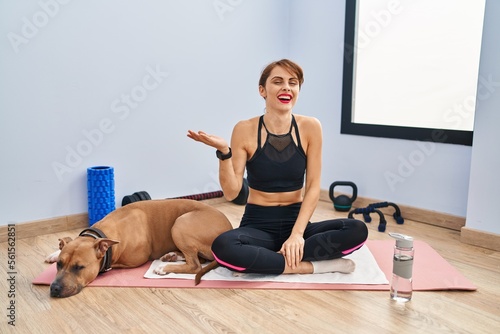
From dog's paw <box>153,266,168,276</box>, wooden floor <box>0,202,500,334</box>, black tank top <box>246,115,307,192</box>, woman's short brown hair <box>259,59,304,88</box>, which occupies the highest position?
woman's short brown hair <box>259,59,304,88</box>

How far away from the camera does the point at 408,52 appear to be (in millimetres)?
2916

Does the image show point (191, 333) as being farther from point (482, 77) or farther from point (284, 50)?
point (284, 50)

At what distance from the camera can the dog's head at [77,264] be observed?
173 cm

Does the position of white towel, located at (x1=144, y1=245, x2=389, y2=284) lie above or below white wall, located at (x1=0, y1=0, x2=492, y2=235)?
below

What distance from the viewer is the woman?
186cm

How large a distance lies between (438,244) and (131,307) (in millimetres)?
1693

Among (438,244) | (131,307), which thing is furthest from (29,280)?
(438,244)

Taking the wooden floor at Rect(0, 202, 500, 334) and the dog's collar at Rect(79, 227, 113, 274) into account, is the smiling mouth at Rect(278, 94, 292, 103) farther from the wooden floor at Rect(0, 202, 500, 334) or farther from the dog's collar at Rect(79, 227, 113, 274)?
the dog's collar at Rect(79, 227, 113, 274)

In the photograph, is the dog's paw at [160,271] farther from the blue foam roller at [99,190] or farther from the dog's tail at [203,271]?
the blue foam roller at [99,190]

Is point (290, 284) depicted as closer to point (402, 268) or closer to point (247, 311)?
point (247, 311)

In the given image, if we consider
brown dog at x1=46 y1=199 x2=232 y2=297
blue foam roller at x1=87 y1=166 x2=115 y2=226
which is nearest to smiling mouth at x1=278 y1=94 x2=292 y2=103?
brown dog at x1=46 y1=199 x2=232 y2=297

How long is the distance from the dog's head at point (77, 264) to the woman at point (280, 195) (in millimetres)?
480

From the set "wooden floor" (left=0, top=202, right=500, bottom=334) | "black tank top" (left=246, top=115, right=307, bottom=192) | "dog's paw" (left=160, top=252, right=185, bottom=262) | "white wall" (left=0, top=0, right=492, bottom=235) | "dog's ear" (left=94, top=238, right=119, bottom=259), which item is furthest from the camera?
"white wall" (left=0, top=0, right=492, bottom=235)

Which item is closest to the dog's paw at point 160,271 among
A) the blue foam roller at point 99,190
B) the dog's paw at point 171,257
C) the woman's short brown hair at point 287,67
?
the dog's paw at point 171,257
